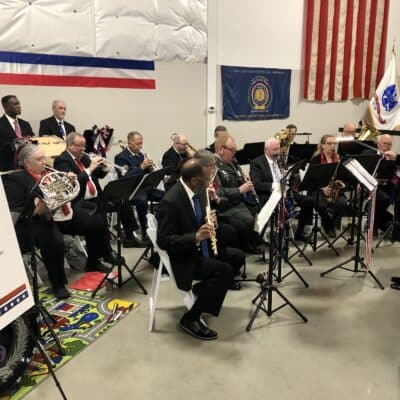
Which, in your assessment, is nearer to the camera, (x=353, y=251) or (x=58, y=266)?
(x=58, y=266)

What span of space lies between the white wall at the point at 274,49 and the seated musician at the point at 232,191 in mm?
3183

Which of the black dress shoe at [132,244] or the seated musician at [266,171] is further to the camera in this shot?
the black dress shoe at [132,244]

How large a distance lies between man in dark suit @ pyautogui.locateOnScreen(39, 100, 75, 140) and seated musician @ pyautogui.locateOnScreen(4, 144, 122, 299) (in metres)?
1.72

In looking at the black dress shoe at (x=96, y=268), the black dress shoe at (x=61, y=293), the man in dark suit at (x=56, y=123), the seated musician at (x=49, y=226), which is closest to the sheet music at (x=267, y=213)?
the seated musician at (x=49, y=226)

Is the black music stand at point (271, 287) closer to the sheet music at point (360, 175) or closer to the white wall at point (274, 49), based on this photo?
the sheet music at point (360, 175)

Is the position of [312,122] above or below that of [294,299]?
above

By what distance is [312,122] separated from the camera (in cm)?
895

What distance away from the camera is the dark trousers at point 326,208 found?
17.8ft

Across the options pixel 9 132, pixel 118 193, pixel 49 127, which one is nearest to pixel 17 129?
pixel 9 132

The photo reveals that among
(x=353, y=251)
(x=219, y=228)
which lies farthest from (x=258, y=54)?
(x=219, y=228)

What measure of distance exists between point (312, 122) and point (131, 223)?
16.6 feet

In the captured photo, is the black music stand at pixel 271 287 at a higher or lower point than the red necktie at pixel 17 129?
lower

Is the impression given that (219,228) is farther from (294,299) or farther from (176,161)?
(176,161)

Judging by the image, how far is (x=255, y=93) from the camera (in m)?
8.21
